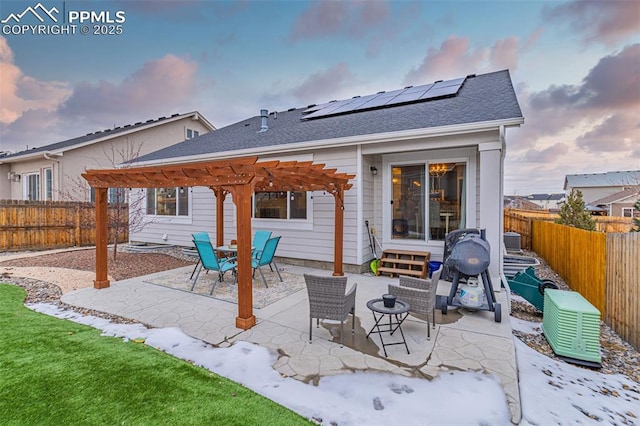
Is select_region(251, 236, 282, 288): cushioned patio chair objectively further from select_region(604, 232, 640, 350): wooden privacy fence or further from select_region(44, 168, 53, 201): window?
select_region(44, 168, 53, 201): window

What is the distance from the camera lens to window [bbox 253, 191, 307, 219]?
7801mm

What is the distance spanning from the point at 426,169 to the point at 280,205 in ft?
12.7

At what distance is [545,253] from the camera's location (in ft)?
30.5

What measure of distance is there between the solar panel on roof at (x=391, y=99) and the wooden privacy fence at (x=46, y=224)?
720 cm

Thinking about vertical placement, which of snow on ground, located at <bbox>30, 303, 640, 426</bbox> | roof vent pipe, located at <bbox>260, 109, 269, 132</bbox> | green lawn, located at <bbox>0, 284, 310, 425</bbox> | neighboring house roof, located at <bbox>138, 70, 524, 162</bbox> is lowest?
snow on ground, located at <bbox>30, 303, 640, 426</bbox>

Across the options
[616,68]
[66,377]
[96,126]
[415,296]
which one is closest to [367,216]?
[415,296]

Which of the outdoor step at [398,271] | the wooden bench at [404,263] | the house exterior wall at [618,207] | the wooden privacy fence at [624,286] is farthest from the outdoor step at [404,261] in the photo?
the house exterior wall at [618,207]

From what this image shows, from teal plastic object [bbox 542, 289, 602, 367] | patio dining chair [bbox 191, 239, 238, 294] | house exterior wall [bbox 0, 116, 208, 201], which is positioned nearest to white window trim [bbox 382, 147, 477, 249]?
teal plastic object [bbox 542, 289, 602, 367]

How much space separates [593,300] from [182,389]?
630 cm

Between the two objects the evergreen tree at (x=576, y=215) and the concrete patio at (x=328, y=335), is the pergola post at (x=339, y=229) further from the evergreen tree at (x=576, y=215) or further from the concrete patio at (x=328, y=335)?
the evergreen tree at (x=576, y=215)

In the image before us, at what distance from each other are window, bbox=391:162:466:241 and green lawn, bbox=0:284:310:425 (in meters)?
5.40

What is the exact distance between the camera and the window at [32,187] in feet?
42.8

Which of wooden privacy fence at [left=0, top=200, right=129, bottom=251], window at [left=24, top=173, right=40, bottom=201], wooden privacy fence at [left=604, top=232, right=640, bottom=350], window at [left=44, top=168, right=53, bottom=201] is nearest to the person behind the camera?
wooden privacy fence at [left=604, top=232, right=640, bottom=350]

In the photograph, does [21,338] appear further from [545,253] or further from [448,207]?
[545,253]
